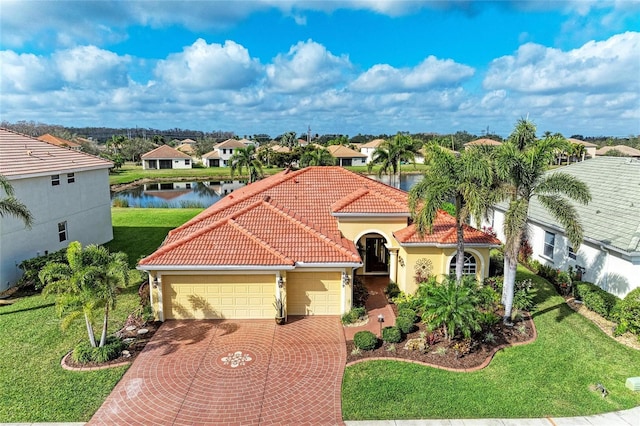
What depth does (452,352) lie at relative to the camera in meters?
12.7

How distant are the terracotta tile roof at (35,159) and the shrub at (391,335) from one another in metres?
18.0

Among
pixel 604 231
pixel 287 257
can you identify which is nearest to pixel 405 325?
pixel 287 257

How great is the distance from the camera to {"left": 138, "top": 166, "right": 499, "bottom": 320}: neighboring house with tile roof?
1509cm

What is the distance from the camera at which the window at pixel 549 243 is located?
66.8 ft

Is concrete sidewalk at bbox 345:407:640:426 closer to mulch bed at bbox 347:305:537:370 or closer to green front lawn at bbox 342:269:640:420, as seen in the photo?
green front lawn at bbox 342:269:640:420

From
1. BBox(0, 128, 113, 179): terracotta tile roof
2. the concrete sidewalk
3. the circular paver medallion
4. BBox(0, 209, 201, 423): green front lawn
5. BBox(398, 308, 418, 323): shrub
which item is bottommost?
the concrete sidewalk

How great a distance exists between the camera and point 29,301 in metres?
17.2

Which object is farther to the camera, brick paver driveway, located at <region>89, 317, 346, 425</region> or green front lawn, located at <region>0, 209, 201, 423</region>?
green front lawn, located at <region>0, 209, 201, 423</region>

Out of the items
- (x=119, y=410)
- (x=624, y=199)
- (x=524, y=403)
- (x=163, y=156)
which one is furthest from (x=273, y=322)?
(x=163, y=156)

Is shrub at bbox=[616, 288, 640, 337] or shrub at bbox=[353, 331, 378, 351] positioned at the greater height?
shrub at bbox=[616, 288, 640, 337]

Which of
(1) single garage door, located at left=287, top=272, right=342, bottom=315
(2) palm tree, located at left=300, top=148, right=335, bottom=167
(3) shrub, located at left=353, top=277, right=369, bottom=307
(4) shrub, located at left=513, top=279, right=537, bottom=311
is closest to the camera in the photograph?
(1) single garage door, located at left=287, top=272, right=342, bottom=315

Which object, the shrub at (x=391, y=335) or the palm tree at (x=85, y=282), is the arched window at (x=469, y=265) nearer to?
the shrub at (x=391, y=335)

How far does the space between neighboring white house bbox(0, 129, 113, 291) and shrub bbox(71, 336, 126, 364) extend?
8.78m

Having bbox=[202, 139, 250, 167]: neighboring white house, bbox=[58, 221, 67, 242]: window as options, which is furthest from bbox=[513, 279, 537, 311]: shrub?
bbox=[202, 139, 250, 167]: neighboring white house
